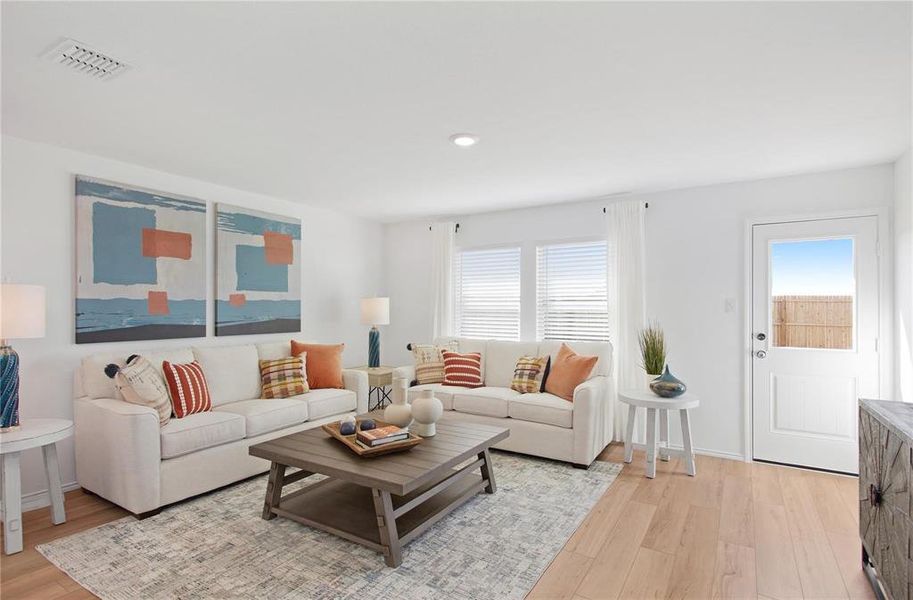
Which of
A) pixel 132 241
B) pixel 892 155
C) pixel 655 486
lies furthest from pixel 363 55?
pixel 892 155

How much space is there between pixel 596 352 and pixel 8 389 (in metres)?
4.23

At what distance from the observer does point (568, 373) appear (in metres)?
Answer: 4.19

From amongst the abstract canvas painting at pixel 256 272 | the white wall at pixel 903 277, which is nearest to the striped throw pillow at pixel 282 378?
the abstract canvas painting at pixel 256 272

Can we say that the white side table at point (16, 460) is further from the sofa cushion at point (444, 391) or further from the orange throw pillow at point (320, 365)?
the sofa cushion at point (444, 391)

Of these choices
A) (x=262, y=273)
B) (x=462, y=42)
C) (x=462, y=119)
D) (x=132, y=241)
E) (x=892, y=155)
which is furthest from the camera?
(x=262, y=273)

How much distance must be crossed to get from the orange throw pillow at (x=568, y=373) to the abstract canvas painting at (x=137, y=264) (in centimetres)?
312

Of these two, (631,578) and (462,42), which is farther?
(631,578)

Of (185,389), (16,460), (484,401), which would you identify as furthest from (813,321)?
(16,460)

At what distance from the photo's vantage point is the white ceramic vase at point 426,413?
308 centimetres

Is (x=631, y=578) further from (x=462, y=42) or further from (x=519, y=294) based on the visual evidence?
(x=519, y=294)

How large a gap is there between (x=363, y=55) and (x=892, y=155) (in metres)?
3.74

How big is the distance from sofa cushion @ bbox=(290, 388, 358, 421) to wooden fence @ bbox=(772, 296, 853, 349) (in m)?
3.73

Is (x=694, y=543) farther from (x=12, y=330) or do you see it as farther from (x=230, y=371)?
(x=12, y=330)

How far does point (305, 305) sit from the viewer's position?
16.8 feet
